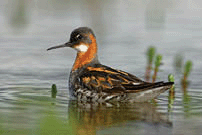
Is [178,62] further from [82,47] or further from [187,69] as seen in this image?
[82,47]

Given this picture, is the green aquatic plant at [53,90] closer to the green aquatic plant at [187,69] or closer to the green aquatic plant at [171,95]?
the green aquatic plant at [171,95]

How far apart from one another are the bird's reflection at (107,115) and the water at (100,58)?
0.6 inches

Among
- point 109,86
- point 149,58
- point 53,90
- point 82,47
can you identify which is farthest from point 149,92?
point 149,58

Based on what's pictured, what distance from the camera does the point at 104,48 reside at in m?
15.3

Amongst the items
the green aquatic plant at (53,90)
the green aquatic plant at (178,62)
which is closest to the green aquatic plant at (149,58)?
the green aquatic plant at (178,62)

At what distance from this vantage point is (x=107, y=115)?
9.75m

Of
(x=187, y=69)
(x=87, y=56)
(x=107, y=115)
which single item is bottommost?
(x=107, y=115)

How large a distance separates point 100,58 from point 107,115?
15.3ft

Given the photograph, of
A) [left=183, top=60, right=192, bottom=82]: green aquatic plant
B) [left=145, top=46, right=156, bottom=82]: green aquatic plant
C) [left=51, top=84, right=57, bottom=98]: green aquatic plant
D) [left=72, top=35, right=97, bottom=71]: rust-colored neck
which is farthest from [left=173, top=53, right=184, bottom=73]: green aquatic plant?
[left=51, top=84, right=57, bottom=98]: green aquatic plant

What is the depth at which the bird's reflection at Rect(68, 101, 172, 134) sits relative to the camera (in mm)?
8972

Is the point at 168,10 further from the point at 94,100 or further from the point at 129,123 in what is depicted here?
the point at 129,123

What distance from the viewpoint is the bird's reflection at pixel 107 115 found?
897 centimetres

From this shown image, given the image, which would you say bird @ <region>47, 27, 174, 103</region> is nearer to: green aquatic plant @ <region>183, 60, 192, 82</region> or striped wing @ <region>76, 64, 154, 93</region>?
striped wing @ <region>76, 64, 154, 93</region>

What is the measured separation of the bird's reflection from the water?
14mm
